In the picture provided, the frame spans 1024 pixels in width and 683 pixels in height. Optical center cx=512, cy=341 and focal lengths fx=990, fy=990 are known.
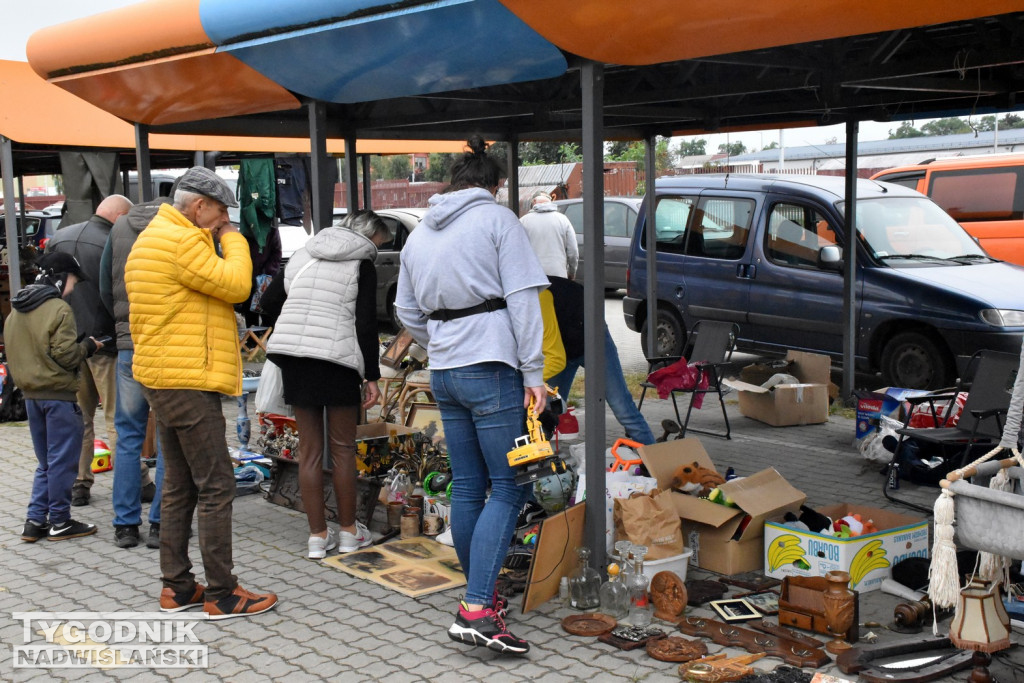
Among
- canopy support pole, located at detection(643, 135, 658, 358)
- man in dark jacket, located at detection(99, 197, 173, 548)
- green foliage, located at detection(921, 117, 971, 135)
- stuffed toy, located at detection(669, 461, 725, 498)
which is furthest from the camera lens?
green foliage, located at detection(921, 117, 971, 135)

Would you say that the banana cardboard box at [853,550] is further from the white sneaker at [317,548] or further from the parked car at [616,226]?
the parked car at [616,226]

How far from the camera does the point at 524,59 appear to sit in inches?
176

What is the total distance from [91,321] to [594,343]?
3150mm

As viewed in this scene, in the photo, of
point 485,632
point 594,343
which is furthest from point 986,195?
point 485,632

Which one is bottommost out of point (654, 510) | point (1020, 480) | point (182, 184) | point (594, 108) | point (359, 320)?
point (654, 510)

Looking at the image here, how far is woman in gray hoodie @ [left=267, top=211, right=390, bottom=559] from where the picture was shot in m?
4.85

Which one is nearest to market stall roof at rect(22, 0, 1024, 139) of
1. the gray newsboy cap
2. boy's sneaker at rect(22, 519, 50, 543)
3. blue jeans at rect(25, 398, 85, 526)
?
the gray newsboy cap

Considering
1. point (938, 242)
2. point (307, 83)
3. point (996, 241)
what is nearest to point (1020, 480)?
point (307, 83)

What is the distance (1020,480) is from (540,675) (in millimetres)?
1843

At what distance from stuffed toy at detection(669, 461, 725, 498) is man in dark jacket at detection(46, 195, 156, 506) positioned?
320 centimetres

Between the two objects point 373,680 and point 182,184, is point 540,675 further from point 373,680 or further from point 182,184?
point 182,184

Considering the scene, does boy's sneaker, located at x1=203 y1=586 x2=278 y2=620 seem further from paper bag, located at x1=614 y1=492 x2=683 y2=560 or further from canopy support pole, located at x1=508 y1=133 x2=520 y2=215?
canopy support pole, located at x1=508 y1=133 x2=520 y2=215

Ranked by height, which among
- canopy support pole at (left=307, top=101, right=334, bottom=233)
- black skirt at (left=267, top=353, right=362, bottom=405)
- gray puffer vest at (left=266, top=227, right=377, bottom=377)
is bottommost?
black skirt at (left=267, top=353, right=362, bottom=405)

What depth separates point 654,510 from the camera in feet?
14.8
